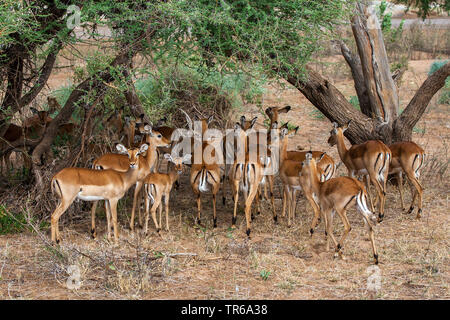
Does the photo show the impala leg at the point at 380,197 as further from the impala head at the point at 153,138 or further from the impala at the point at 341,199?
the impala head at the point at 153,138

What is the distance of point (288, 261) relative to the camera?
6.53 meters

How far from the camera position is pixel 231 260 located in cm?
654

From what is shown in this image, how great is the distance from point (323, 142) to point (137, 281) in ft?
21.2

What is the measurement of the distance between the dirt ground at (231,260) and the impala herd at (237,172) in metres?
0.19

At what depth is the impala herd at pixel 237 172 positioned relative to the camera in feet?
22.4

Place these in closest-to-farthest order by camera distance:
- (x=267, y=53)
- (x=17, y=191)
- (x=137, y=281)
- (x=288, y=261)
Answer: (x=137, y=281) < (x=288, y=261) < (x=267, y=53) < (x=17, y=191)

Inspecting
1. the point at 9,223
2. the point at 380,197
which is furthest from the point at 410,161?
the point at 9,223

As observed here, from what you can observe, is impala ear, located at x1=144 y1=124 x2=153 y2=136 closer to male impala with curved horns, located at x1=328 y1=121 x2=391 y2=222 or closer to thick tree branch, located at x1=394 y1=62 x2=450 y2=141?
male impala with curved horns, located at x1=328 y1=121 x2=391 y2=222

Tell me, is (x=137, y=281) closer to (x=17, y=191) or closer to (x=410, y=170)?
(x=17, y=191)

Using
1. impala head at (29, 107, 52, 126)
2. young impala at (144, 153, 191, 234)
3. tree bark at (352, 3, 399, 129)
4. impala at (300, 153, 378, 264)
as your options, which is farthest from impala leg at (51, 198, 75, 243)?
tree bark at (352, 3, 399, 129)

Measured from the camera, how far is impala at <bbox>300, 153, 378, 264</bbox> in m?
6.52

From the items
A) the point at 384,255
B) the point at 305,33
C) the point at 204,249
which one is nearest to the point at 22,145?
the point at 204,249

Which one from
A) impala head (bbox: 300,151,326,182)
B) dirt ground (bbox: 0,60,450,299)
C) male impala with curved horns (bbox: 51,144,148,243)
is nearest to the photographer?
dirt ground (bbox: 0,60,450,299)

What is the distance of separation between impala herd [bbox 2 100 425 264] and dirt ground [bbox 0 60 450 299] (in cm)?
19
